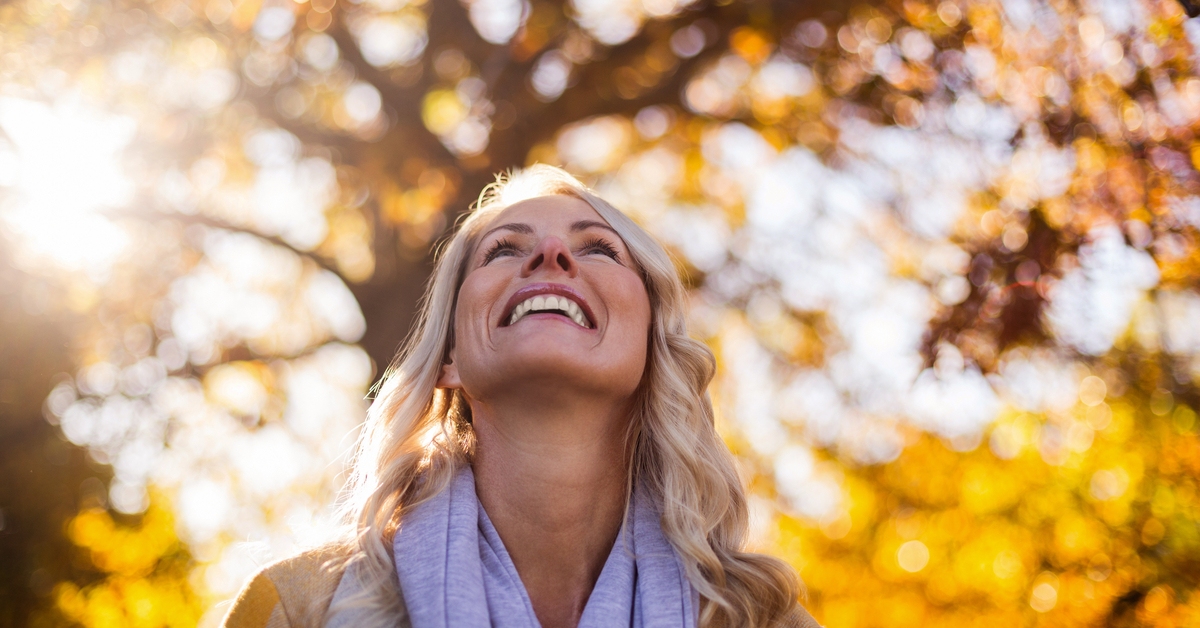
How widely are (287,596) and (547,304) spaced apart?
1129mm

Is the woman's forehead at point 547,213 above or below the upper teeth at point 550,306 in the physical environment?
above

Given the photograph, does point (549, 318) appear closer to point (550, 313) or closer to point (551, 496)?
point (550, 313)

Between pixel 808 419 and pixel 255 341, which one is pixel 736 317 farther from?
pixel 255 341

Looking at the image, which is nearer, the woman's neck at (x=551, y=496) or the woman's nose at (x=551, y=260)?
the woman's neck at (x=551, y=496)

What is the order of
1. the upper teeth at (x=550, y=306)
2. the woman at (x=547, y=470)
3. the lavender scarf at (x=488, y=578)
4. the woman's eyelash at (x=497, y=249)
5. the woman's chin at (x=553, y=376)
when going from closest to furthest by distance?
the lavender scarf at (x=488, y=578), the woman at (x=547, y=470), the woman's chin at (x=553, y=376), the upper teeth at (x=550, y=306), the woman's eyelash at (x=497, y=249)

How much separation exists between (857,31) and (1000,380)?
8.98ft

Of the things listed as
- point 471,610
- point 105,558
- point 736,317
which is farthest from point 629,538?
point 105,558

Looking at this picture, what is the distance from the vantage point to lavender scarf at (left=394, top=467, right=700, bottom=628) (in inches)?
88.9

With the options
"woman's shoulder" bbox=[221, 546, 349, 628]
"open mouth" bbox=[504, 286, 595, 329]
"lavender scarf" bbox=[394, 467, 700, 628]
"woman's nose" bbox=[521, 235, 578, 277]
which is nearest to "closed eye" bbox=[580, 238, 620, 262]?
"woman's nose" bbox=[521, 235, 578, 277]

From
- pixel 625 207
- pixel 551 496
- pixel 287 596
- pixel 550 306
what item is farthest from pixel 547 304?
pixel 625 207

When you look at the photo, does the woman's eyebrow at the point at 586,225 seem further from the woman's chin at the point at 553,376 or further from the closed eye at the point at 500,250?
the woman's chin at the point at 553,376

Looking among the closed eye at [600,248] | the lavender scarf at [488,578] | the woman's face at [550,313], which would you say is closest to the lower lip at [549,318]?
the woman's face at [550,313]

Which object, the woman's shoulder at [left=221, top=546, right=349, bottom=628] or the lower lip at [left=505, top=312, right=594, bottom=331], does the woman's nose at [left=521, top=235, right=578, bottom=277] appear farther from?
the woman's shoulder at [left=221, top=546, right=349, bottom=628]

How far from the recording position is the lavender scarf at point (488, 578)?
2258 millimetres
